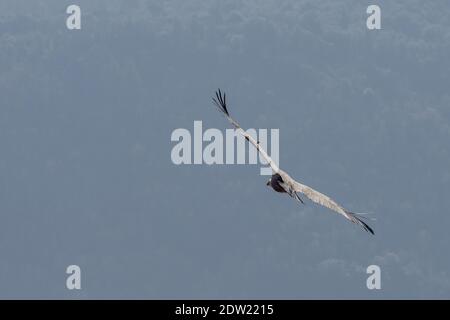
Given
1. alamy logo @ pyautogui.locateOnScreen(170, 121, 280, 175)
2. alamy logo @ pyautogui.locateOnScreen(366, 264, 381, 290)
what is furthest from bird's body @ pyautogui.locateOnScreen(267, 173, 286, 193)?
alamy logo @ pyautogui.locateOnScreen(366, 264, 381, 290)

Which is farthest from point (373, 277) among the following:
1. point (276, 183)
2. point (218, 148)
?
point (276, 183)

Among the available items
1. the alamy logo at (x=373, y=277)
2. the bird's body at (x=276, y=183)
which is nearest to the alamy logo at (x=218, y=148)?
Result: the alamy logo at (x=373, y=277)

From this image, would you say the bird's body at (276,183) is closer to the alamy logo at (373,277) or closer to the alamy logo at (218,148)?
the alamy logo at (218,148)

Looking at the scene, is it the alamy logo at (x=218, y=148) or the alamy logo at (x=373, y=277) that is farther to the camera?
the alamy logo at (x=373, y=277)

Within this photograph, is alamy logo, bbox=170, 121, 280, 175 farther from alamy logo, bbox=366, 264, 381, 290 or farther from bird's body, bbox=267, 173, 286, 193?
bird's body, bbox=267, 173, 286, 193

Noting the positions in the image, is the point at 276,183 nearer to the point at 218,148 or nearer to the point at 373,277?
the point at 373,277

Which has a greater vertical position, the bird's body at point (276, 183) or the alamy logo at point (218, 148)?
the alamy logo at point (218, 148)

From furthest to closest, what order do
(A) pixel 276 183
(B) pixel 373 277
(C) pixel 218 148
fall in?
(C) pixel 218 148 → (B) pixel 373 277 → (A) pixel 276 183
